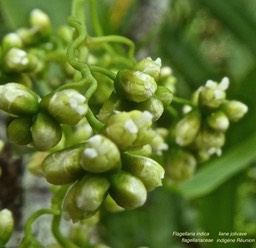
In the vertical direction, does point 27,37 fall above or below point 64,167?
below

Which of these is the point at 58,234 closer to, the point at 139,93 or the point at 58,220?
the point at 58,220

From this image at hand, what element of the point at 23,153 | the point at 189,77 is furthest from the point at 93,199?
the point at 189,77

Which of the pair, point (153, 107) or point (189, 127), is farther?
point (189, 127)

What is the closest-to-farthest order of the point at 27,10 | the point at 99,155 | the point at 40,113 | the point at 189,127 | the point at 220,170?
the point at 99,155 → the point at 40,113 → the point at 189,127 → the point at 220,170 → the point at 27,10

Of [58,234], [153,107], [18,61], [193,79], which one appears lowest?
[193,79]

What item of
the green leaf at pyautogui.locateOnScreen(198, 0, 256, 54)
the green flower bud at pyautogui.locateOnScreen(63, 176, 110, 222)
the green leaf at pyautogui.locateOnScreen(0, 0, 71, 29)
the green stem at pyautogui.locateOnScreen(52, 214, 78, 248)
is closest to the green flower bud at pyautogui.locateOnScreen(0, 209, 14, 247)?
the green stem at pyautogui.locateOnScreen(52, 214, 78, 248)

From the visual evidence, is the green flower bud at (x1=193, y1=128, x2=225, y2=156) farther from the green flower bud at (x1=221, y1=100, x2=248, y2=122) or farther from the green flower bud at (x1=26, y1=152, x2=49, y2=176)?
the green flower bud at (x1=26, y1=152, x2=49, y2=176)

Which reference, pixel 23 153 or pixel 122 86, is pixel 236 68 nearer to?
pixel 23 153

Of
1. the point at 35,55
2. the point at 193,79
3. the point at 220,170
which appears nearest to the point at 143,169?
the point at 35,55
